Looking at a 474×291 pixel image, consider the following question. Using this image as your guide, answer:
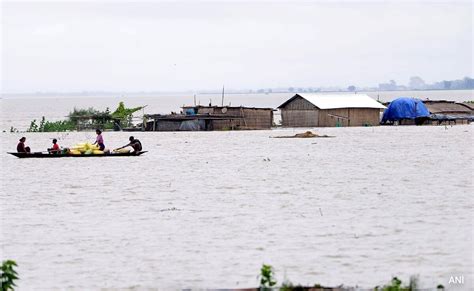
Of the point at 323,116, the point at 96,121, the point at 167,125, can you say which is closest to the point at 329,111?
the point at 323,116

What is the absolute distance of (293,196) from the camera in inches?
790

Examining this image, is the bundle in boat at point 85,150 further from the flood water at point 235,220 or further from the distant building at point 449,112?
the distant building at point 449,112

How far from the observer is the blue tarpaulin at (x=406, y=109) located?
157ft

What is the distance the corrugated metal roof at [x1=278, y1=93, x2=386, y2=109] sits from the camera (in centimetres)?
4607

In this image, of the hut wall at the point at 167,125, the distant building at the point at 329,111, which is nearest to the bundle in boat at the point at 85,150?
the hut wall at the point at 167,125

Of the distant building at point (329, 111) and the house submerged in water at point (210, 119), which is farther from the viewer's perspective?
the distant building at point (329, 111)

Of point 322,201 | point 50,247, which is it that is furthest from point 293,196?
point 50,247

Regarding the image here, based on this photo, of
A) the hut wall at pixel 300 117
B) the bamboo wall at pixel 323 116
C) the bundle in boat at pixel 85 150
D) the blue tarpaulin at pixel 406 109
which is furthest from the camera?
the blue tarpaulin at pixel 406 109

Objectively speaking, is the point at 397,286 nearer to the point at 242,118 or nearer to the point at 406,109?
the point at 242,118

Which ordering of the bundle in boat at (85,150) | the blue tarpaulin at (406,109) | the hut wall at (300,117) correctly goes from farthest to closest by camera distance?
the blue tarpaulin at (406,109) → the hut wall at (300,117) → the bundle in boat at (85,150)

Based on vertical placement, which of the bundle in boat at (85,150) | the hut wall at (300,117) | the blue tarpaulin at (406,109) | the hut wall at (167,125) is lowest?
the bundle in boat at (85,150)

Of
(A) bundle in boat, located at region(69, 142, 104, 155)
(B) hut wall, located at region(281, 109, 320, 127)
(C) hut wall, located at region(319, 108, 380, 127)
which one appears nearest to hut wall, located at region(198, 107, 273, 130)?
(B) hut wall, located at region(281, 109, 320, 127)

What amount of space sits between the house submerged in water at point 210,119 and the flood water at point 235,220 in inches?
501

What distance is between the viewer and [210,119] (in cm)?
4491
